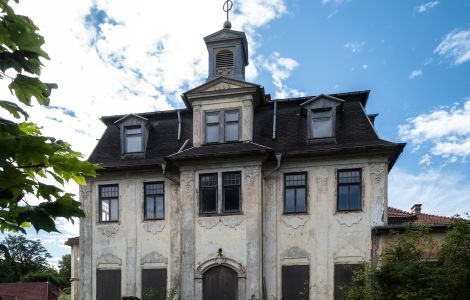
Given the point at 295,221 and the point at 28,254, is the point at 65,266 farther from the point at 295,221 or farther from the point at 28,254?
the point at 295,221

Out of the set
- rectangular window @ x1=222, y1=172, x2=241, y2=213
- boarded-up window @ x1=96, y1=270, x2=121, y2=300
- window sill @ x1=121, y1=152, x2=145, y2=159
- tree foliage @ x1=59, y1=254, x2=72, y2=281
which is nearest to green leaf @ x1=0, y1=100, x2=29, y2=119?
rectangular window @ x1=222, y1=172, x2=241, y2=213

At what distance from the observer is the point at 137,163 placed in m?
20.5

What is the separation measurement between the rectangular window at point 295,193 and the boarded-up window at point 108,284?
26.0 ft

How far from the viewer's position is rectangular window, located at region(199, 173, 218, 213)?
64.2 feet

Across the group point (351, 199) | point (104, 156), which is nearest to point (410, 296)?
point (351, 199)

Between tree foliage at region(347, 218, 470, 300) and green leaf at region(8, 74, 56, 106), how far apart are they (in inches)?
566

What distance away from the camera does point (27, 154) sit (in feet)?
9.87

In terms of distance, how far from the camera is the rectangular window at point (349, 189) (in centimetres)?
1883

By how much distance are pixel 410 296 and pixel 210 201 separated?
8.40 m

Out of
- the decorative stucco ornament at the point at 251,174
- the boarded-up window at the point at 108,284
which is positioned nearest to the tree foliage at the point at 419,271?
the decorative stucco ornament at the point at 251,174

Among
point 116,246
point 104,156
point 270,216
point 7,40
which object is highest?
point 104,156

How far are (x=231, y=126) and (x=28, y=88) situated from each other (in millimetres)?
16962

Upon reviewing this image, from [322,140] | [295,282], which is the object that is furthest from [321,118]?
[295,282]

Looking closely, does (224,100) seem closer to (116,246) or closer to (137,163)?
(137,163)
